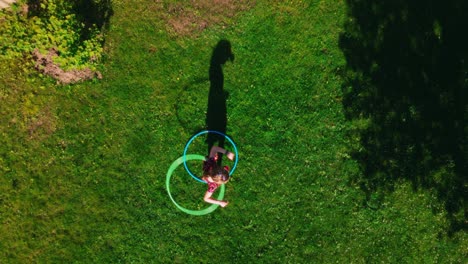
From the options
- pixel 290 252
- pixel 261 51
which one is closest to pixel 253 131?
pixel 261 51

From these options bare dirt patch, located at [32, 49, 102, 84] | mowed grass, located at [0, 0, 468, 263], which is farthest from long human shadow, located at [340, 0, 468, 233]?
bare dirt patch, located at [32, 49, 102, 84]

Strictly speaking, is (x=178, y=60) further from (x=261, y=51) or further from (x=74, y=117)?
(x=74, y=117)

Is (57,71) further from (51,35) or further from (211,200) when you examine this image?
(211,200)

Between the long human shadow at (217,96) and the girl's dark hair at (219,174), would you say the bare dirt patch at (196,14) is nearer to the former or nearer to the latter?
the long human shadow at (217,96)

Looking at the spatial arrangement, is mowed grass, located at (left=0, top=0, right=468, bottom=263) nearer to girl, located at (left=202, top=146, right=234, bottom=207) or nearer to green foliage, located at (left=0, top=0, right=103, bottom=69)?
girl, located at (left=202, top=146, right=234, bottom=207)

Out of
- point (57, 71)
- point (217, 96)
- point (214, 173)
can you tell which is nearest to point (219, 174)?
point (214, 173)

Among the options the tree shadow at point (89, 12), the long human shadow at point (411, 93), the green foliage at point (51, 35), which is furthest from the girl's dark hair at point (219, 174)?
the tree shadow at point (89, 12)
